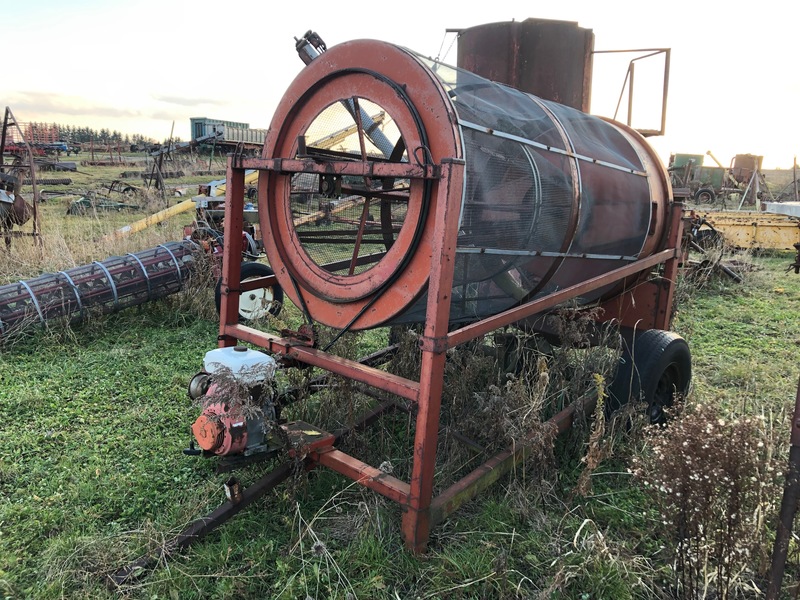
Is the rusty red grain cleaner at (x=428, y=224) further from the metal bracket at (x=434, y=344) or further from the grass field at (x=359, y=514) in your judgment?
the grass field at (x=359, y=514)

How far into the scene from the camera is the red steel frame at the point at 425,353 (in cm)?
241

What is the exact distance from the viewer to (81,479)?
10.6 feet

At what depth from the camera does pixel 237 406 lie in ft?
9.04

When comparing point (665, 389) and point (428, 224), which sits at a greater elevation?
point (428, 224)

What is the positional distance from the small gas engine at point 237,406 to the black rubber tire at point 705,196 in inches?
829

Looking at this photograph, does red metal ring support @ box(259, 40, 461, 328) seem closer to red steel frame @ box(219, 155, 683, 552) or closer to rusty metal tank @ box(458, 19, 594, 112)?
red steel frame @ box(219, 155, 683, 552)

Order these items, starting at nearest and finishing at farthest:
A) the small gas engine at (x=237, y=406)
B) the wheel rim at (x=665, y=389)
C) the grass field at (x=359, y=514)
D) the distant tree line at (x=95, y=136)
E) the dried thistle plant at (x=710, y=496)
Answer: the dried thistle plant at (x=710, y=496) → the grass field at (x=359, y=514) → the small gas engine at (x=237, y=406) → the wheel rim at (x=665, y=389) → the distant tree line at (x=95, y=136)

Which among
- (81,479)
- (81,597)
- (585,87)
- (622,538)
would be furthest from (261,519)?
(585,87)

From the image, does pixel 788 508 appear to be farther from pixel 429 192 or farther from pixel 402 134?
pixel 402 134

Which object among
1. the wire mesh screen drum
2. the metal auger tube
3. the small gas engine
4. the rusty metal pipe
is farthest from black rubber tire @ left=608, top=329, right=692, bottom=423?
the metal auger tube

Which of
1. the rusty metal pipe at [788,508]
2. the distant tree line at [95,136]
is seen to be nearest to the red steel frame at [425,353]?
the rusty metal pipe at [788,508]

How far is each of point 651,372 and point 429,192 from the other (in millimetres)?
2239

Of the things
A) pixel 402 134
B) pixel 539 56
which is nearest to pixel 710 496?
pixel 402 134

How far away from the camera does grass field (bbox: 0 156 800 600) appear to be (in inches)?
94.5
